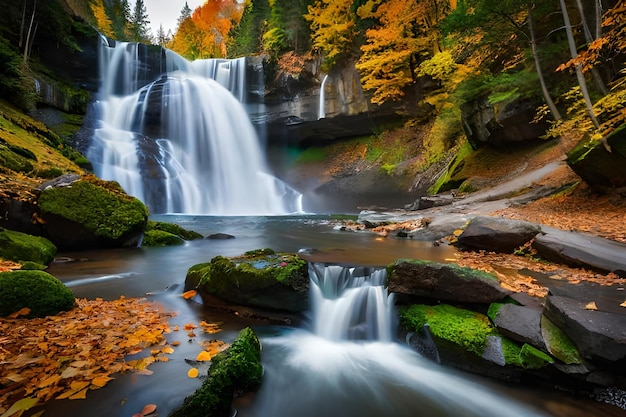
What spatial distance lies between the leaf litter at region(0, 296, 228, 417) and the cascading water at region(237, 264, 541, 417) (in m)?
0.78

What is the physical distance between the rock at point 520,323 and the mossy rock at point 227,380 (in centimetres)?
238

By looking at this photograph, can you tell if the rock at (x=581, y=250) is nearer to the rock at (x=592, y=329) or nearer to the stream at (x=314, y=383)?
the rock at (x=592, y=329)

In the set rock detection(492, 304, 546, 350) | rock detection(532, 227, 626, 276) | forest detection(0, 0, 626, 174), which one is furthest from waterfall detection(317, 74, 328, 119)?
rock detection(492, 304, 546, 350)

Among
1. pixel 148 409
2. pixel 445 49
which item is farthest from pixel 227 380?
pixel 445 49

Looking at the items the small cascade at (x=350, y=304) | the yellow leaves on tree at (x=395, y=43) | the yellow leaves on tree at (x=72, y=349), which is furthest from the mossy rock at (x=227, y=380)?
the yellow leaves on tree at (x=395, y=43)

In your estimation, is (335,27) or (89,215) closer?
(89,215)

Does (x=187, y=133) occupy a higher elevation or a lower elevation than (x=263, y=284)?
higher

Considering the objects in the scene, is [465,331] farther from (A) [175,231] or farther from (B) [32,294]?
(A) [175,231]

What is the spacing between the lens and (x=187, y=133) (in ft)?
72.6

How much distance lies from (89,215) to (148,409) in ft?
20.7

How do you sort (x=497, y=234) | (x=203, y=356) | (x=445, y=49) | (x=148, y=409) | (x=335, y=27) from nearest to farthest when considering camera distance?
(x=148, y=409), (x=203, y=356), (x=497, y=234), (x=445, y=49), (x=335, y=27)

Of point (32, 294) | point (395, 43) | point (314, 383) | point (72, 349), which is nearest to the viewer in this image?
point (72, 349)

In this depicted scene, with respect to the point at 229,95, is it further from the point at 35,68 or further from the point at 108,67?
the point at 35,68

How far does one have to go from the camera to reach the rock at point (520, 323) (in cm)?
304
